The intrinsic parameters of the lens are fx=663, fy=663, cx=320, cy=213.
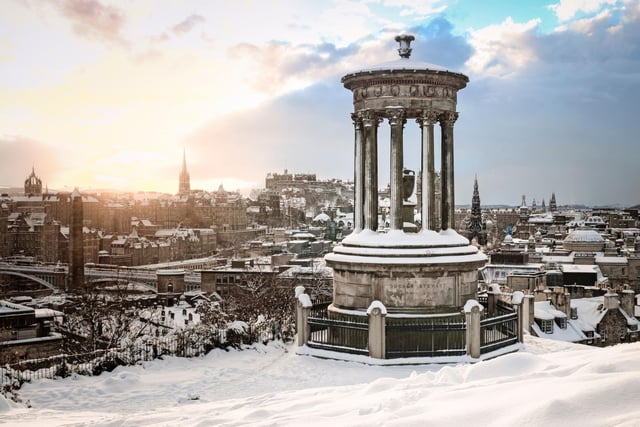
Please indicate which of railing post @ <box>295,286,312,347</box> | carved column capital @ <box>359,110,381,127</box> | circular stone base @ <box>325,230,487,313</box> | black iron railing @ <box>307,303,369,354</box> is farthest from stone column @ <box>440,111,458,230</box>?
railing post @ <box>295,286,312,347</box>

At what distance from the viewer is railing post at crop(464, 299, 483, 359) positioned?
1423 cm

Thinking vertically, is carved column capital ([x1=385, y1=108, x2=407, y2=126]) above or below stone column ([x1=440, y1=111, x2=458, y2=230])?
above

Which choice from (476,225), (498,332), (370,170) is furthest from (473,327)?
(476,225)

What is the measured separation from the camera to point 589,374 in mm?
7250

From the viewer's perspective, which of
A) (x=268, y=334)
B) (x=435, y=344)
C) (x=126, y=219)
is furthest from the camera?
(x=126, y=219)

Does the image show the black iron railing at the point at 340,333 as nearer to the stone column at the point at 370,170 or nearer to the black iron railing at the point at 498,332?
the black iron railing at the point at 498,332

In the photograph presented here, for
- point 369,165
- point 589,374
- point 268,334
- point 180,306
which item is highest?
point 369,165

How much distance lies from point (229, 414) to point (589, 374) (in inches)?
171

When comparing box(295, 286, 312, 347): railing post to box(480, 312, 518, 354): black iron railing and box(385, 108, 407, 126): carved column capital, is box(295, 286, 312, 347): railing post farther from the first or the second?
box(385, 108, 407, 126): carved column capital

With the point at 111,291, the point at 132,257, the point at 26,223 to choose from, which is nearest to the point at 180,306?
the point at 111,291

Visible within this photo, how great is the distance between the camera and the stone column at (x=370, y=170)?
16844mm

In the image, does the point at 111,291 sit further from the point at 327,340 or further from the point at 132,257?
the point at 327,340

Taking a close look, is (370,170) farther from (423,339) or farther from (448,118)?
(423,339)

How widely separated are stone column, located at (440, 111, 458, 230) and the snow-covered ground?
4.83m
